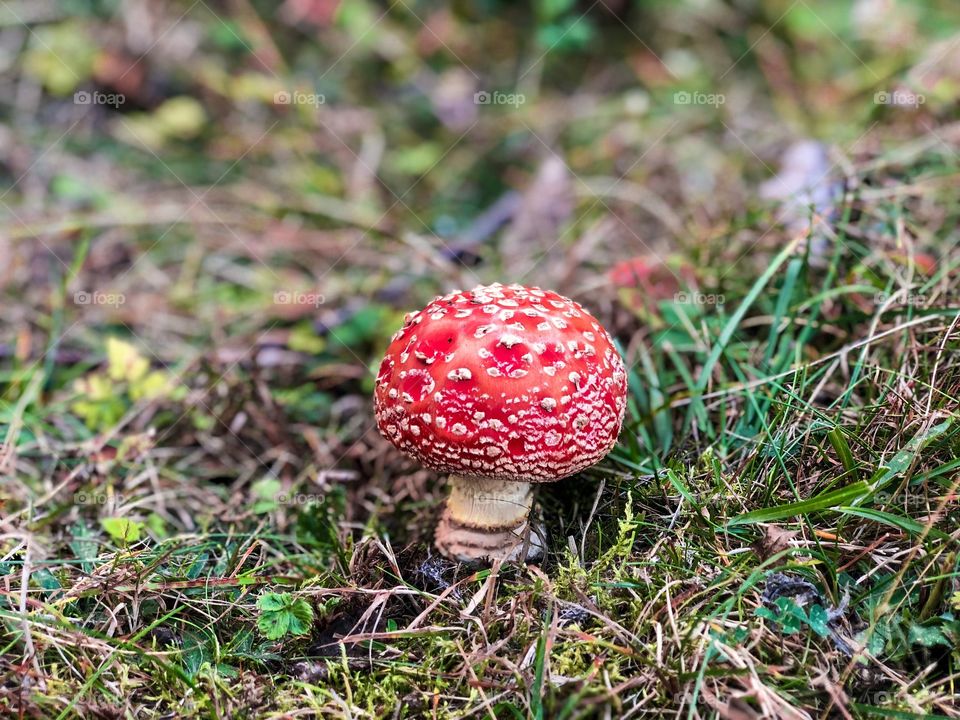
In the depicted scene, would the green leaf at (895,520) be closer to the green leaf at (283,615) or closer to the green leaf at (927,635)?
the green leaf at (927,635)

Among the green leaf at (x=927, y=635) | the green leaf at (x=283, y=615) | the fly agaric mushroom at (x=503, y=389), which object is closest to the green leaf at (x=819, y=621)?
the green leaf at (x=927, y=635)

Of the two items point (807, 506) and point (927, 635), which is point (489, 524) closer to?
point (807, 506)

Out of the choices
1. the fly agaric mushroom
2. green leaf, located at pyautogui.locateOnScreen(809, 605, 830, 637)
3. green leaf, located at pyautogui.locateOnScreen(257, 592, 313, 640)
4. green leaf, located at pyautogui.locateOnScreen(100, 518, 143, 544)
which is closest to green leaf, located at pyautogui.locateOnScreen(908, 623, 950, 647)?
green leaf, located at pyautogui.locateOnScreen(809, 605, 830, 637)

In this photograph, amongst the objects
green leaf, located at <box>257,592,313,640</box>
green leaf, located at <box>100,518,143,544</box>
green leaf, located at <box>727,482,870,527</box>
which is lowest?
green leaf, located at <box>100,518,143,544</box>

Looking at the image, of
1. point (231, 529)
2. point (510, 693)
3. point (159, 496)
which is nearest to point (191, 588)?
point (231, 529)

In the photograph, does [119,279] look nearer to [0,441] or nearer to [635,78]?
[0,441]

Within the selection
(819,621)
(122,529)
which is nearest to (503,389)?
(819,621)

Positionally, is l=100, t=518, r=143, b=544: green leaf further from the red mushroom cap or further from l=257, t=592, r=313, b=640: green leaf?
the red mushroom cap
